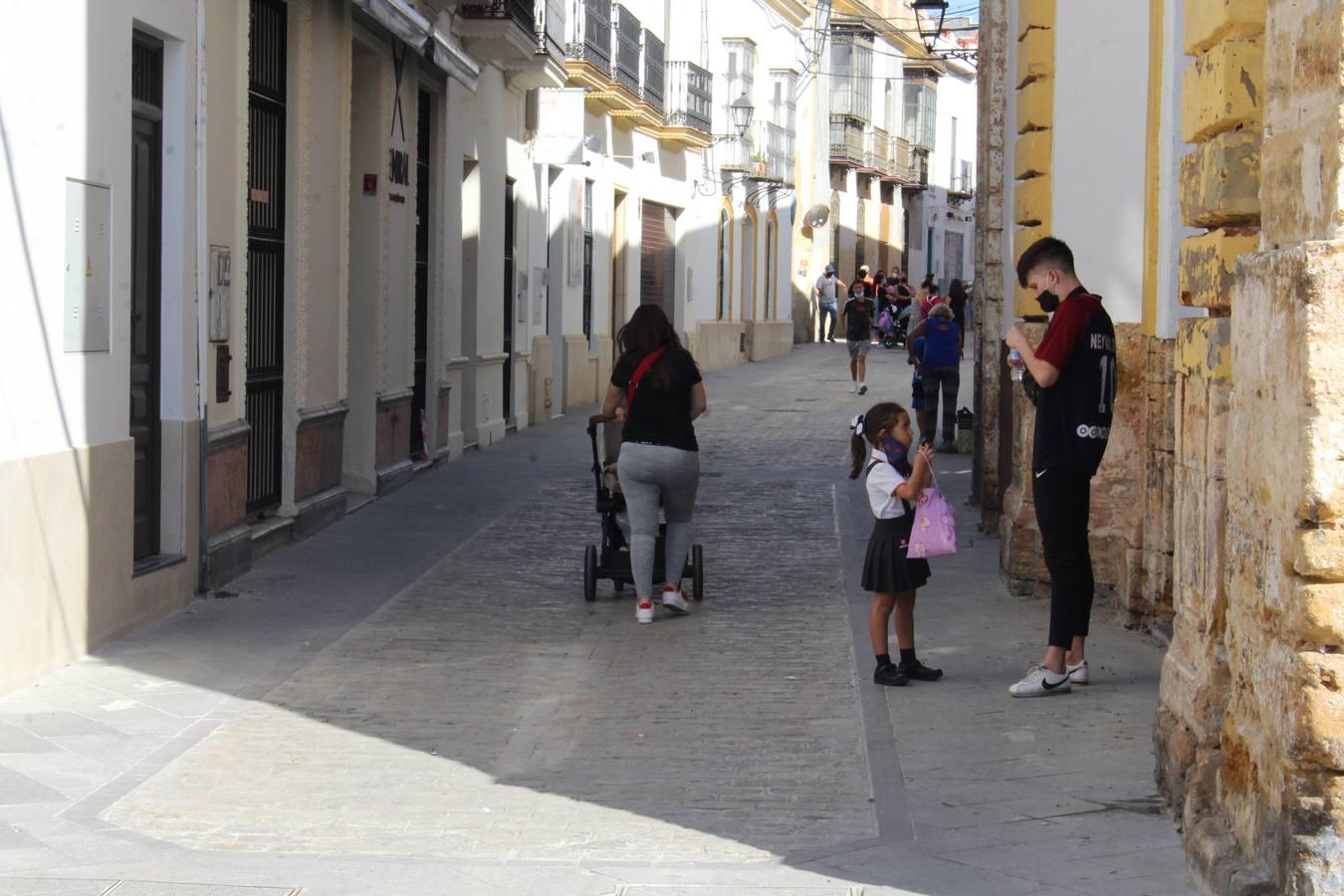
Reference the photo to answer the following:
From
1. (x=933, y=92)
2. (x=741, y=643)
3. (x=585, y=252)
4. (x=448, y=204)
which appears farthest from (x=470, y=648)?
(x=933, y=92)

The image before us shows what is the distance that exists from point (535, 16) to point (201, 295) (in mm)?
10128

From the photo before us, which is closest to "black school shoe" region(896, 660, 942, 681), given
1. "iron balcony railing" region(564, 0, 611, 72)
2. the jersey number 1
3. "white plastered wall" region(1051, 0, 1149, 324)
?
the jersey number 1

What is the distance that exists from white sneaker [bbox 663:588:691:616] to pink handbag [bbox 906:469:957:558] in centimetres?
217

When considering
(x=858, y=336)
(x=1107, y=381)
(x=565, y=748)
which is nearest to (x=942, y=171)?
(x=858, y=336)

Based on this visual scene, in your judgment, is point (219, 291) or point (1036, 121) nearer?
point (219, 291)

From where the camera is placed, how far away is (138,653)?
8672mm

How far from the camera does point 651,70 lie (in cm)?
2903

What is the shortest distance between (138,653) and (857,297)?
2107cm

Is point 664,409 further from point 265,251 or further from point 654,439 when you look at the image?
point 265,251

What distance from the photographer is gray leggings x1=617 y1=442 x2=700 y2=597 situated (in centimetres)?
→ 970

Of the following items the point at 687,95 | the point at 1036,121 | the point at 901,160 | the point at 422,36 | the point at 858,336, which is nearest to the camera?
the point at 1036,121

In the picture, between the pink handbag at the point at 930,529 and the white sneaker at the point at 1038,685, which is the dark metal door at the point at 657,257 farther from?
the white sneaker at the point at 1038,685

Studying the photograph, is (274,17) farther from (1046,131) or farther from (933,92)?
(933,92)

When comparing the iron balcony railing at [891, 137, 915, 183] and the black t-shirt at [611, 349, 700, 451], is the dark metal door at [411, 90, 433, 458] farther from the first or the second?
the iron balcony railing at [891, 137, 915, 183]
